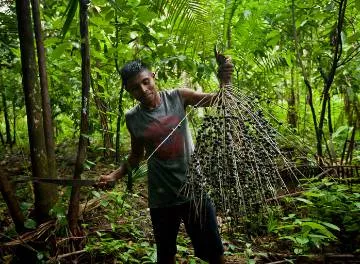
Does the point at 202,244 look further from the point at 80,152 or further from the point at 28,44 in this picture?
the point at 28,44

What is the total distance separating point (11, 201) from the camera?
2.62m

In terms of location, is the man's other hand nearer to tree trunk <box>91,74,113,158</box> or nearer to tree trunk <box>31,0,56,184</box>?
tree trunk <box>31,0,56,184</box>

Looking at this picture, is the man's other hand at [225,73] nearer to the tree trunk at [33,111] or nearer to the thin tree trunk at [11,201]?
the tree trunk at [33,111]

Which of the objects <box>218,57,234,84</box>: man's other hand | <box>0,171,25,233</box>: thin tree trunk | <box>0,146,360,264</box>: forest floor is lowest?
<box>0,146,360,264</box>: forest floor

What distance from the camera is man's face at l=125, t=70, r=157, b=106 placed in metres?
2.28

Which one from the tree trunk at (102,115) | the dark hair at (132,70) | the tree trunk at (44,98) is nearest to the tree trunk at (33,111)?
the tree trunk at (44,98)

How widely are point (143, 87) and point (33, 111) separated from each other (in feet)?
3.12

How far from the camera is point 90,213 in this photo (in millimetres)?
3523

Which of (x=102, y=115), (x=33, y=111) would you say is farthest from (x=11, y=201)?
(x=102, y=115)

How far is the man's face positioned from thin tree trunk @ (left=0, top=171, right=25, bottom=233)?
1091 millimetres

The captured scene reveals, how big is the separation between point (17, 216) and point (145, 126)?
117 cm

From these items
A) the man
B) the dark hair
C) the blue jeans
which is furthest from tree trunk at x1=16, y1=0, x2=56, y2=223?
the blue jeans

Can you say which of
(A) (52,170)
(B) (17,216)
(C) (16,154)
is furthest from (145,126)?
(C) (16,154)

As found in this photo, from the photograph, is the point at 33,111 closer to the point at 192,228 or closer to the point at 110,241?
the point at 110,241
